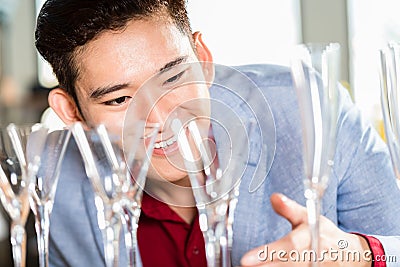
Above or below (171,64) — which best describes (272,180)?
below

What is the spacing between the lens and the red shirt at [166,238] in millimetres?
1695

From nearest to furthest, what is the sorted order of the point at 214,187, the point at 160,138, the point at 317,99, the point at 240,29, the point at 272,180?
1. the point at 317,99
2. the point at 214,187
3. the point at 160,138
4. the point at 272,180
5. the point at 240,29

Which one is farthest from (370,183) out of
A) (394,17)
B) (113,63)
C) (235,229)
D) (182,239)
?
(394,17)

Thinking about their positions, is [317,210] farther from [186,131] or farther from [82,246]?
[82,246]

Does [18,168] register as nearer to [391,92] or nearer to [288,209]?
[288,209]

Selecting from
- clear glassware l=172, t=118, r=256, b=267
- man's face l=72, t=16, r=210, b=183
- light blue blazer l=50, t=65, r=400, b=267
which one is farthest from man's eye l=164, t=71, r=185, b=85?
clear glassware l=172, t=118, r=256, b=267

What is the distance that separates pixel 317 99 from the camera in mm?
935

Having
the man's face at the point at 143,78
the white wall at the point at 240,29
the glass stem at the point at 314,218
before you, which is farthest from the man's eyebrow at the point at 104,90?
the white wall at the point at 240,29

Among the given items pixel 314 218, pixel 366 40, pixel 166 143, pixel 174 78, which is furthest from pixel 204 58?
pixel 366 40

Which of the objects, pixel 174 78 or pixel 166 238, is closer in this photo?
pixel 174 78

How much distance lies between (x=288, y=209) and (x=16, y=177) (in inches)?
14.9

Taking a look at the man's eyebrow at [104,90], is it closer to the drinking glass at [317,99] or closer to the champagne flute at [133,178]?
the champagne flute at [133,178]

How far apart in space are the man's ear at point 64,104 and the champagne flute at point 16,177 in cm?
57

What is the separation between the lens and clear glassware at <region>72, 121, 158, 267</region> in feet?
3.47
